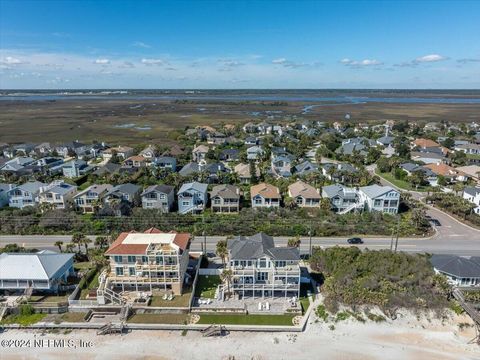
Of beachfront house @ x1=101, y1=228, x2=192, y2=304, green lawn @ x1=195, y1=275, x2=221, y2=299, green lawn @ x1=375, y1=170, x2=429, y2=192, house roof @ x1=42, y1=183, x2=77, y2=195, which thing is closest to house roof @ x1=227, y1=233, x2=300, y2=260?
green lawn @ x1=195, y1=275, x2=221, y2=299

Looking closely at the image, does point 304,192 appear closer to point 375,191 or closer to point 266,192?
point 266,192

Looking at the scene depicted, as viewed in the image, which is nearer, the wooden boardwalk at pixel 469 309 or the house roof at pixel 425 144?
the wooden boardwalk at pixel 469 309

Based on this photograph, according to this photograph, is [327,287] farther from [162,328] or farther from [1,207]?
[1,207]

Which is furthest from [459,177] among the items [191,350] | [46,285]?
[46,285]

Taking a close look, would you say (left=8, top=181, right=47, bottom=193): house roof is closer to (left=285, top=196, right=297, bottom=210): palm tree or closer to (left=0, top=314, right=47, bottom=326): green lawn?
(left=0, top=314, right=47, bottom=326): green lawn

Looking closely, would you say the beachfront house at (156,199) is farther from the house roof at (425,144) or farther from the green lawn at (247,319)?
the house roof at (425,144)

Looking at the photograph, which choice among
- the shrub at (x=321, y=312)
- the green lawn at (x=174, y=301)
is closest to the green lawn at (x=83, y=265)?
the green lawn at (x=174, y=301)
